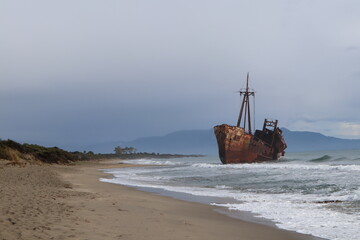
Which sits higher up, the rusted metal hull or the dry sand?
the rusted metal hull

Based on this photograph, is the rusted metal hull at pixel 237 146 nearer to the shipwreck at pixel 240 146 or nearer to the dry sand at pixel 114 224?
the shipwreck at pixel 240 146

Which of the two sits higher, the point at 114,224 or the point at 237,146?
the point at 237,146

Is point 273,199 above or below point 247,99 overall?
below

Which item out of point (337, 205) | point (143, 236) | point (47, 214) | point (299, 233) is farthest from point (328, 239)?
point (47, 214)

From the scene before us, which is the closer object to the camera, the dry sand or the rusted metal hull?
the dry sand

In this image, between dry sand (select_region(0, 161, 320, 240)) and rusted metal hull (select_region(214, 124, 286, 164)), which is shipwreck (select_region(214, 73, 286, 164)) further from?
dry sand (select_region(0, 161, 320, 240))

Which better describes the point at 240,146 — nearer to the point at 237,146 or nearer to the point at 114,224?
the point at 237,146

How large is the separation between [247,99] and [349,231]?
145ft

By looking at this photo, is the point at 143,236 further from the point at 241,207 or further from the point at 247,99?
the point at 247,99

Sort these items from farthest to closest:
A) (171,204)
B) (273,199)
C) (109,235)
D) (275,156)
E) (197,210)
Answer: (275,156)
(273,199)
(171,204)
(197,210)
(109,235)

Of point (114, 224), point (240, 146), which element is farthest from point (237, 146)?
point (114, 224)

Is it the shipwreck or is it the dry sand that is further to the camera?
the shipwreck

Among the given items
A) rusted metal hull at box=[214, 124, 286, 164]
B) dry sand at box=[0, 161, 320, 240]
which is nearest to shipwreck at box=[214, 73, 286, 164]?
rusted metal hull at box=[214, 124, 286, 164]

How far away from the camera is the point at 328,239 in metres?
6.60
